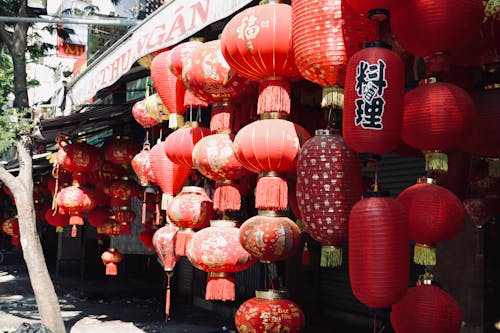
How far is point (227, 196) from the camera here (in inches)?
167

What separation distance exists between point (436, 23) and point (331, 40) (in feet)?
1.91

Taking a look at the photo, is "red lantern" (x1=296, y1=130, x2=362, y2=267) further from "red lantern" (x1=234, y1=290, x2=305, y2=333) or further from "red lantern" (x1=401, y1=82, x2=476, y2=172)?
"red lantern" (x1=234, y1=290, x2=305, y2=333)

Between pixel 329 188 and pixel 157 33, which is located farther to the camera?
pixel 157 33

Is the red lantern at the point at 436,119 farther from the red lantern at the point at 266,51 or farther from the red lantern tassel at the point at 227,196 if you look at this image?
the red lantern tassel at the point at 227,196

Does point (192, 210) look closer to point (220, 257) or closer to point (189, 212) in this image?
point (189, 212)

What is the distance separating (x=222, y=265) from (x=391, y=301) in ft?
5.43

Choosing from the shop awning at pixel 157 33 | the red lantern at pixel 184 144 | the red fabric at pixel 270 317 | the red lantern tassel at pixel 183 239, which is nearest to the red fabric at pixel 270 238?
the red fabric at pixel 270 317

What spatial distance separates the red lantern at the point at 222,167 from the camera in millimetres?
4164

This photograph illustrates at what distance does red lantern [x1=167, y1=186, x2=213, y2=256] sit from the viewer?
15.4ft

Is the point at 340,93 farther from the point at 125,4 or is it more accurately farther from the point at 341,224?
the point at 125,4

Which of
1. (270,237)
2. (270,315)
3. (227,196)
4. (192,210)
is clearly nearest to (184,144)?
(192,210)

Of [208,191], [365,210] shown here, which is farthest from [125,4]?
[365,210]

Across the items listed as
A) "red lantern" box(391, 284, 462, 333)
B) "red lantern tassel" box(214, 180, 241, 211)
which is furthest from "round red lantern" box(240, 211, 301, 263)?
"red lantern" box(391, 284, 462, 333)

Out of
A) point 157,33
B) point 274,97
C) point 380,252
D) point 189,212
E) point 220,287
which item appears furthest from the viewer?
point 157,33
